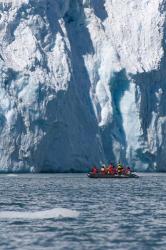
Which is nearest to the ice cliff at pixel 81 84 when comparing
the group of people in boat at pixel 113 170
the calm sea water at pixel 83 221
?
the group of people in boat at pixel 113 170

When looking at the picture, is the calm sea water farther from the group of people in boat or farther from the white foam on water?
the group of people in boat

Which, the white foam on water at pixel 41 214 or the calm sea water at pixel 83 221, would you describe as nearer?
the calm sea water at pixel 83 221

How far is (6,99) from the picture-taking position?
59.2m

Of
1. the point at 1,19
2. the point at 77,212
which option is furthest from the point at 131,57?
the point at 77,212

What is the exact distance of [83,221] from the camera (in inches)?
996

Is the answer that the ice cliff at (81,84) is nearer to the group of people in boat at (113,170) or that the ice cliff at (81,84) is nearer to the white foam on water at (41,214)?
the group of people in boat at (113,170)

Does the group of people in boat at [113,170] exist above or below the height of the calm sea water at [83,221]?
above

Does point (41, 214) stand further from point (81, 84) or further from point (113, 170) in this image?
point (81, 84)

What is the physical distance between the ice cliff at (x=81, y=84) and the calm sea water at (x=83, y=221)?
21664 mm

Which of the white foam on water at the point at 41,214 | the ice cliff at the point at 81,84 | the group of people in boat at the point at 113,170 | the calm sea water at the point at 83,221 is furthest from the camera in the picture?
the ice cliff at the point at 81,84

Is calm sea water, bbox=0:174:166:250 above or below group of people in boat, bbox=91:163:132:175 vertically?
below

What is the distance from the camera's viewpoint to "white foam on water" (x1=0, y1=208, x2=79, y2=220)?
2636 centimetres

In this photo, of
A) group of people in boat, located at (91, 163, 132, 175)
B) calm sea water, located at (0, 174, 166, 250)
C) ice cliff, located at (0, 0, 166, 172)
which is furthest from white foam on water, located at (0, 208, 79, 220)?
ice cliff, located at (0, 0, 166, 172)

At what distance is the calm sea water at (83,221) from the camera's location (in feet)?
68.6
